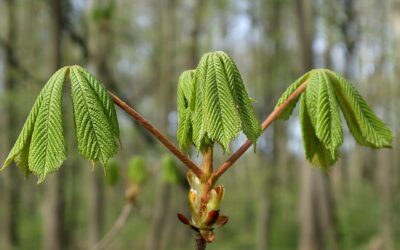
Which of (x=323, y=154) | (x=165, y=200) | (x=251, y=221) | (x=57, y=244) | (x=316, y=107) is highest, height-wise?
(x=316, y=107)

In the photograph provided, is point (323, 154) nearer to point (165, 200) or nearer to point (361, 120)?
point (361, 120)

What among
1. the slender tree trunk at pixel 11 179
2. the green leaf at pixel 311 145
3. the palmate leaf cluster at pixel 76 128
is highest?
the palmate leaf cluster at pixel 76 128

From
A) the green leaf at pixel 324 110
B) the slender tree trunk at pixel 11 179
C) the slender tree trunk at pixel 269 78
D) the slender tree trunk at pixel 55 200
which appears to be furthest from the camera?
the slender tree trunk at pixel 11 179

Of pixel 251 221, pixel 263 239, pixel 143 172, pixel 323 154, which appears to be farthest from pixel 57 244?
pixel 251 221

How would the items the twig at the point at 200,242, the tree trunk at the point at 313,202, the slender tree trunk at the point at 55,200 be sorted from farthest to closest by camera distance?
the tree trunk at the point at 313,202 → the slender tree trunk at the point at 55,200 → the twig at the point at 200,242

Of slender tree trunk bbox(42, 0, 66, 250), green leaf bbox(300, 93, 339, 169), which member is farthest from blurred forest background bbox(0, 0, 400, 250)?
green leaf bbox(300, 93, 339, 169)

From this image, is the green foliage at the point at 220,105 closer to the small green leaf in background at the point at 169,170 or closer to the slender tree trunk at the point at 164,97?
the small green leaf in background at the point at 169,170

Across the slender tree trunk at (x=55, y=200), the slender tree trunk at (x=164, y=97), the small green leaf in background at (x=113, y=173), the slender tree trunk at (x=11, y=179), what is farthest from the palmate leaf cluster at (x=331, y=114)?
the slender tree trunk at (x=11, y=179)

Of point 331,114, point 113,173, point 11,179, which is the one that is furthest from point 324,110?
point 11,179
